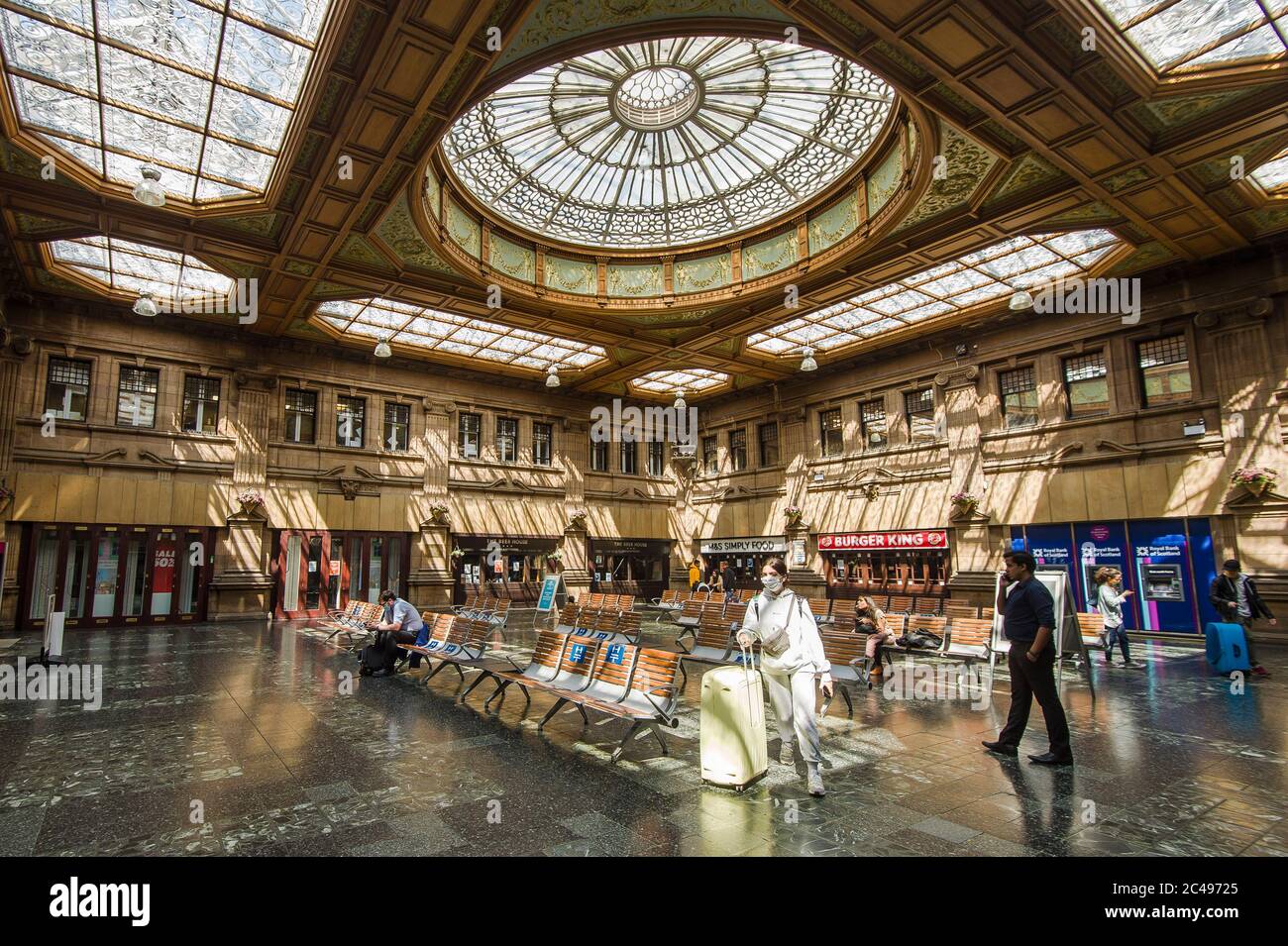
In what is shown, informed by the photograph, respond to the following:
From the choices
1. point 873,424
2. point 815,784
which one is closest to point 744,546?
point 873,424

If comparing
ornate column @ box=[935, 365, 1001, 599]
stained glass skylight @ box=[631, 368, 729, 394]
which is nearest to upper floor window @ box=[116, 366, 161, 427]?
stained glass skylight @ box=[631, 368, 729, 394]

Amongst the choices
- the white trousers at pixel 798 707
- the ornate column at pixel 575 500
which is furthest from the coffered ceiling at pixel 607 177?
the white trousers at pixel 798 707

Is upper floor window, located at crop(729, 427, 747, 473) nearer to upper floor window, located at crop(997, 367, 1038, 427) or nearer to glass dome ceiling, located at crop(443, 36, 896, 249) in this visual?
upper floor window, located at crop(997, 367, 1038, 427)

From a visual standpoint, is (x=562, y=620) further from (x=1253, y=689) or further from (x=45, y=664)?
(x=1253, y=689)

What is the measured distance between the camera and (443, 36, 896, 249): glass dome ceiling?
42.2 feet

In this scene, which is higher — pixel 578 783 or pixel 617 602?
pixel 617 602

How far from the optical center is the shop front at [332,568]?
20172mm

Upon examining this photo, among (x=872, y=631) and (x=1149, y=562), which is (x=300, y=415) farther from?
(x=1149, y=562)

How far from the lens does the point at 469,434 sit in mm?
24938

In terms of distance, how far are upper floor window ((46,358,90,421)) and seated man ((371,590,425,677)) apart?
546 inches

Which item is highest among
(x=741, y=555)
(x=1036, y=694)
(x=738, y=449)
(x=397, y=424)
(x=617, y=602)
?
(x=397, y=424)

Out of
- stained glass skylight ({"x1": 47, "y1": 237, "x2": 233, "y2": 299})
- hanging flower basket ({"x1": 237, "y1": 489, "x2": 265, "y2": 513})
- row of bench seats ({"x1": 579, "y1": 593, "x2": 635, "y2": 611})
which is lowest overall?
row of bench seats ({"x1": 579, "y1": 593, "x2": 635, "y2": 611})

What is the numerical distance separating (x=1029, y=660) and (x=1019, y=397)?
15.7m

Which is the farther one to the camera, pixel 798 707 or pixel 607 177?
pixel 607 177
